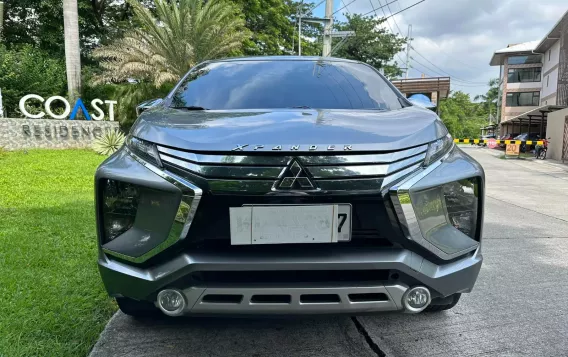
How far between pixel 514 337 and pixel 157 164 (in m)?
2.10

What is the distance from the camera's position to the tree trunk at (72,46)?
13672mm

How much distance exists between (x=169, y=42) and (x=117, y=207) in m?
14.7

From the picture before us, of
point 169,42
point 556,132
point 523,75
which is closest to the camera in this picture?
point 169,42

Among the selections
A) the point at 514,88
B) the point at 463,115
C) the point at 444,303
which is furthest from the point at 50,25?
the point at 463,115

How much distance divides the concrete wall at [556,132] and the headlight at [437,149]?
19106 mm

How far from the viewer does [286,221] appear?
5.26 feet

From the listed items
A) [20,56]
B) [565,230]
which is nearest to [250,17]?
[20,56]

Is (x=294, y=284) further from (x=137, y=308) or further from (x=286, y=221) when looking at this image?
(x=137, y=308)

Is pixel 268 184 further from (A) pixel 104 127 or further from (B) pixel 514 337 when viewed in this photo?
(A) pixel 104 127

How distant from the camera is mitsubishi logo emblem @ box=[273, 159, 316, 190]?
5.28 feet

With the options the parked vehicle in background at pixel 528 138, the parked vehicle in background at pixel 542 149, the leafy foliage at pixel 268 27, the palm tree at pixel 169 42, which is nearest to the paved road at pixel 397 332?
the palm tree at pixel 169 42

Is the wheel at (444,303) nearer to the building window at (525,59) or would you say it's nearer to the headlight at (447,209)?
the headlight at (447,209)

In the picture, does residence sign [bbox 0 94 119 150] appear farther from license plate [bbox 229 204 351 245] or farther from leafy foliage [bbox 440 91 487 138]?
leafy foliage [bbox 440 91 487 138]

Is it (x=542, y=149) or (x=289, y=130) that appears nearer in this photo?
(x=289, y=130)
